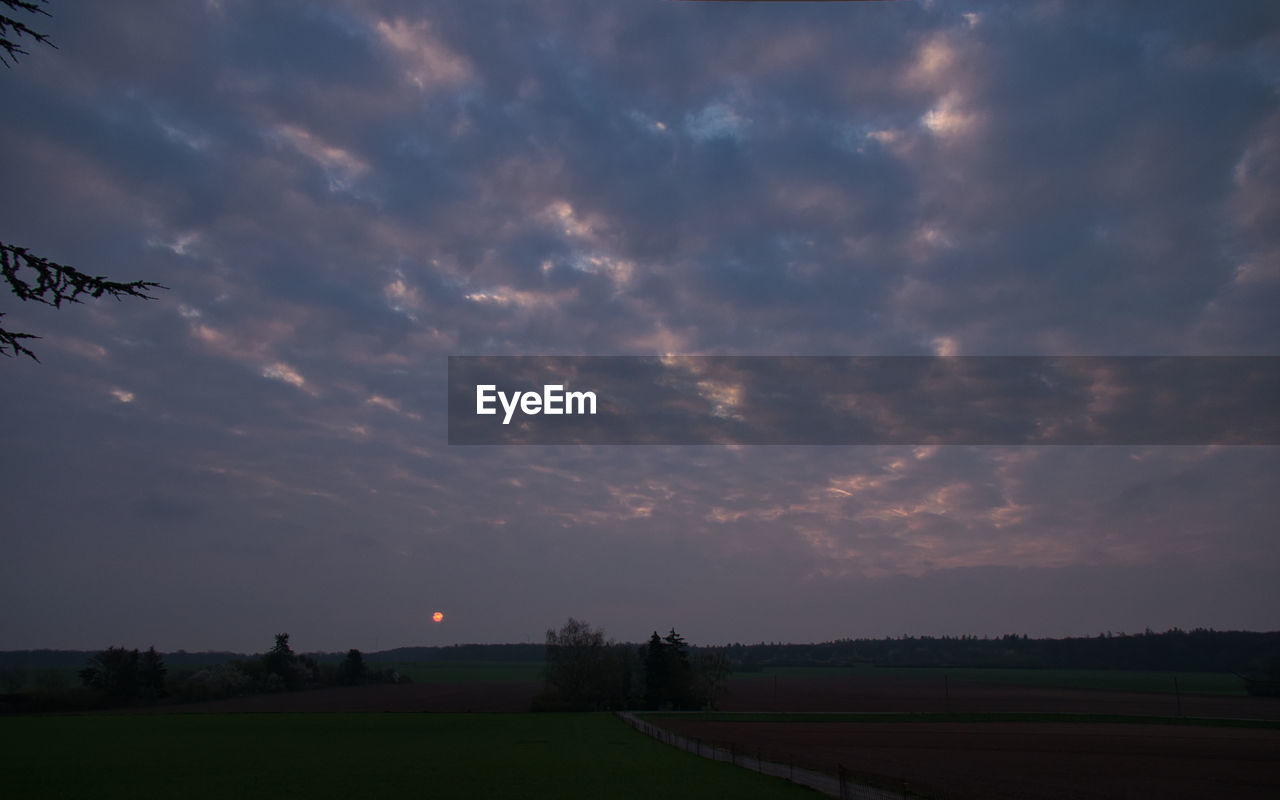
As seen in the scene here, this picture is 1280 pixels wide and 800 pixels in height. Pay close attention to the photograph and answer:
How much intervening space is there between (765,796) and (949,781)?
12.1 meters

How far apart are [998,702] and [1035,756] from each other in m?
65.9

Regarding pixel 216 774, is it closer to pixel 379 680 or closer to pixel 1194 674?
pixel 379 680

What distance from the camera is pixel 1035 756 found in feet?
144

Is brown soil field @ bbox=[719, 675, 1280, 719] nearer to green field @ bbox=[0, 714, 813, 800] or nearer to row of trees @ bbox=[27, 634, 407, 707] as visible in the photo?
green field @ bbox=[0, 714, 813, 800]

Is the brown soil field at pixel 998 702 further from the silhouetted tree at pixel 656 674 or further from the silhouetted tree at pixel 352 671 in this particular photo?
the silhouetted tree at pixel 352 671

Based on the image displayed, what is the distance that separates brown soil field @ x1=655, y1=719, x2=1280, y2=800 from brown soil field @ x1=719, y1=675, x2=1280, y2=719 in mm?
19405

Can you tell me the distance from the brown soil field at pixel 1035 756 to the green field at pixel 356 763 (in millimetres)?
7065

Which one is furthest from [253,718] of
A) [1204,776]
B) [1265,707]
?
[1265,707]

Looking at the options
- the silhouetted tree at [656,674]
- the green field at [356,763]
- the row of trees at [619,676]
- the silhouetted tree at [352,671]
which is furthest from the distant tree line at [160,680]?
the silhouetted tree at [656,674]

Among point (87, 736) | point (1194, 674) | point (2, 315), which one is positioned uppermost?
point (2, 315)

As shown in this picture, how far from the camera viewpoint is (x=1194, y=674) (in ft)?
630

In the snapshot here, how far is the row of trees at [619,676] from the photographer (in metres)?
101

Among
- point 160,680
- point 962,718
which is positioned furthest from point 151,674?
point 962,718

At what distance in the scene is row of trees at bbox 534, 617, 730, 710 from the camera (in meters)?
101
